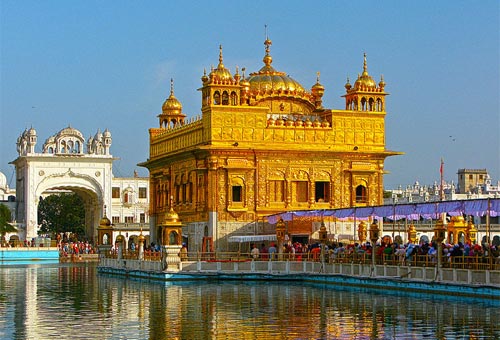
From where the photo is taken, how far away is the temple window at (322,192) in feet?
125

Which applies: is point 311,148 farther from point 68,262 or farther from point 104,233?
point 68,262

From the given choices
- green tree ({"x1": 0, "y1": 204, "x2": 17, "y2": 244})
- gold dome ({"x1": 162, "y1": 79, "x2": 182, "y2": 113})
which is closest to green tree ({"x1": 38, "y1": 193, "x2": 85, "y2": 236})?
green tree ({"x1": 0, "y1": 204, "x2": 17, "y2": 244})

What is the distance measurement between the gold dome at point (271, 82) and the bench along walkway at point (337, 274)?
341 inches

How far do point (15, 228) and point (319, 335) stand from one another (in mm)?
55177

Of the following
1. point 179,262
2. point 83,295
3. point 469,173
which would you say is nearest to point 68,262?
point 179,262

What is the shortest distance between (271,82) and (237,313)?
20.6m

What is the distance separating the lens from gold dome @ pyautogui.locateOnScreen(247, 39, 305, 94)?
1539 inches

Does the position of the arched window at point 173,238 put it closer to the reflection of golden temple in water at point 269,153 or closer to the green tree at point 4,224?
the reflection of golden temple in water at point 269,153

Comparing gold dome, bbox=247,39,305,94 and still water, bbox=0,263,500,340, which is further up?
gold dome, bbox=247,39,305,94

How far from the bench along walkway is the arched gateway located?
34505 mm

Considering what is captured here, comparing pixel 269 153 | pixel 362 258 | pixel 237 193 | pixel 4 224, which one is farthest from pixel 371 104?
pixel 4 224

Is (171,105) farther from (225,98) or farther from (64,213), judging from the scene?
(64,213)

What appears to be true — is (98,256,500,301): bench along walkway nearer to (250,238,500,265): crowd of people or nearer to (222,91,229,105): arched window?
(250,238,500,265): crowd of people

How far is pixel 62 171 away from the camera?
68.6 metres
